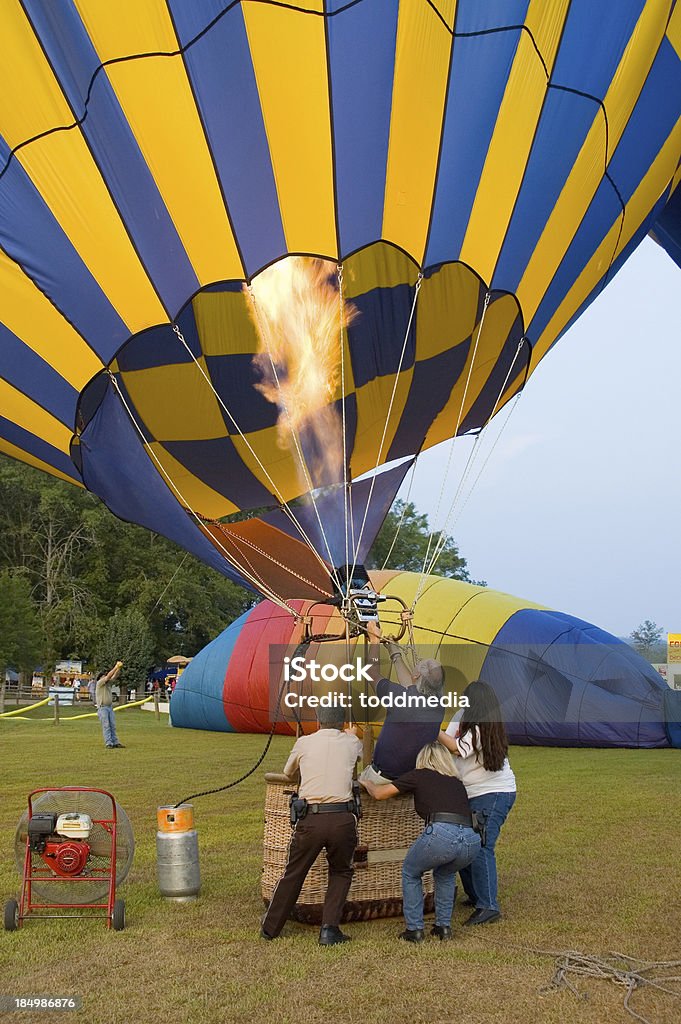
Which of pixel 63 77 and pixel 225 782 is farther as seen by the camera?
pixel 225 782

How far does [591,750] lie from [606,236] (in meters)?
8.20

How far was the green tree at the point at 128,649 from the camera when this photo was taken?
31719 mm

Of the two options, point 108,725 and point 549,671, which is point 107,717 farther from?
point 549,671

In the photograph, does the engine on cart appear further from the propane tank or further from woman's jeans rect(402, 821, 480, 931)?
woman's jeans rect(402, 821, 480, 931)

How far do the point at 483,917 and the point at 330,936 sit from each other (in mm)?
794

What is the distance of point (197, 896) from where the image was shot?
488 centimetres

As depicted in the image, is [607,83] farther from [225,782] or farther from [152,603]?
[152,603]

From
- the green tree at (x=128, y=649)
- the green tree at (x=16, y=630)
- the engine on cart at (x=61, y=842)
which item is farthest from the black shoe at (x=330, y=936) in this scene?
the green tree at (x=128, y=649)

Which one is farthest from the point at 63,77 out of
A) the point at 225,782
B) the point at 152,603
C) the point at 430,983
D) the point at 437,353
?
the point at 152,603

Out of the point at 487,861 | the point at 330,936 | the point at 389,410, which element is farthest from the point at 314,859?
the point at 389,410

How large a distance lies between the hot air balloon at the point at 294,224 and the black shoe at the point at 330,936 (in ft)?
7.07

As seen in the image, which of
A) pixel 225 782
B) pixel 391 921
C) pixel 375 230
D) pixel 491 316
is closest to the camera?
pixel 391 921

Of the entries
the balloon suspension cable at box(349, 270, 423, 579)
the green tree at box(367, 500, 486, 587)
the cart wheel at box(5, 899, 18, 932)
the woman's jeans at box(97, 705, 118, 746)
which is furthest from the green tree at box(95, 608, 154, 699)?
the cart wheel at box(5, 899, 18, 932)

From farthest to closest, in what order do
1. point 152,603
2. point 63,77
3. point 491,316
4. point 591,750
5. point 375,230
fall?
point 152,603
point 591,750
point 491,316
point 375,230
point 63,77
